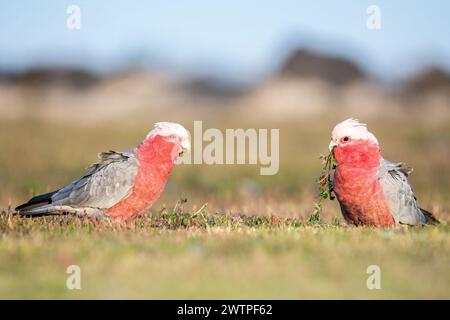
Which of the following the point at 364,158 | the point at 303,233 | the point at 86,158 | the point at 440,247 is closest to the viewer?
the point at 440,247

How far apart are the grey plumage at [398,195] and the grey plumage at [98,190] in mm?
3064

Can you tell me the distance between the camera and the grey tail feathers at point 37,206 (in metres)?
9.12

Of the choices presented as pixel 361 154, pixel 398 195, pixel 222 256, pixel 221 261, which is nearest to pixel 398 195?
pixel 398 195

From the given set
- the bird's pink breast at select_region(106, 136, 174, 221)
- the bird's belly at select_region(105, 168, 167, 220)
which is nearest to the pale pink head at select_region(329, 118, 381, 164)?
the bird's pink breast at select_region(106, 136, 174, 221)

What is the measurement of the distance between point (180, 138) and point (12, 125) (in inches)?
888

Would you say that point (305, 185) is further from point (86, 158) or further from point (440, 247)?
point (440, 247)

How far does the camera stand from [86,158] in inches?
903

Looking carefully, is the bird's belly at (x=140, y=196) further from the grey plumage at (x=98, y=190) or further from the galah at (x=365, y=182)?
the galah at (x=365, y=182)

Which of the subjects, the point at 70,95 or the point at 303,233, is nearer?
the point at 303,233

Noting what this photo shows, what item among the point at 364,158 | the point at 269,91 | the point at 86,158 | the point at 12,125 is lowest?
the point at 364,158

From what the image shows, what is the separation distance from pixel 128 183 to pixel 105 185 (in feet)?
0.96

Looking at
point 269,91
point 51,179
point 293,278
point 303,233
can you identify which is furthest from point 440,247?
point 269,91

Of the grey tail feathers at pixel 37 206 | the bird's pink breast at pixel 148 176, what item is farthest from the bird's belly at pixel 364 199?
the grey tail feathers at pixel 37 206

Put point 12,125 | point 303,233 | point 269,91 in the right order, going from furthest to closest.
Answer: point 269,91, point 12,125, point 303,233
